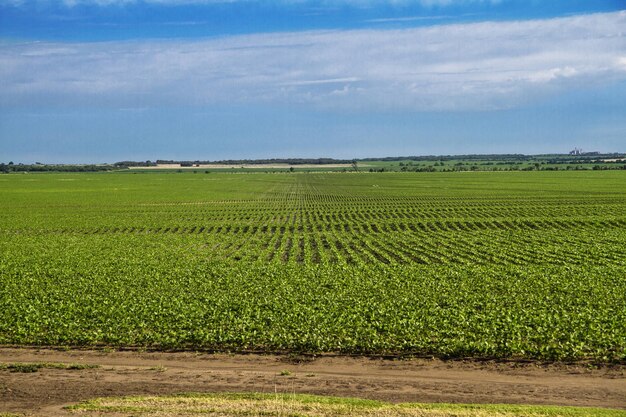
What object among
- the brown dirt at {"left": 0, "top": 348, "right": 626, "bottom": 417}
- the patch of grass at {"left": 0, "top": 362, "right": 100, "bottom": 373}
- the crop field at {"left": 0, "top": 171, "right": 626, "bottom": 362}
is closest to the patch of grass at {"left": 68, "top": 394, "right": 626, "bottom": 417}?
the brown dirt at {"left": 0, "top": 348, "right": 626, "bottom": 417}

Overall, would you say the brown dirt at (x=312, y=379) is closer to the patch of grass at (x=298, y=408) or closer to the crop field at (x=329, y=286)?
the patch of grass at (x=298, y=408)

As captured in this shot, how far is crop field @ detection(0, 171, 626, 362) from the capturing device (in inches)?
750

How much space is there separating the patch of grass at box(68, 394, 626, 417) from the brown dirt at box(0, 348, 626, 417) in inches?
23.0

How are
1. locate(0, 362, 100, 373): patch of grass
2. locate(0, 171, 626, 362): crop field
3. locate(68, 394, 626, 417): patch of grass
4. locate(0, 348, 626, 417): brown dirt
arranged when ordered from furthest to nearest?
1. locate(0, 171, 626, 362): crop field
2. locate(0, 362, 100, 373): patch of grass
3. locate(0, 348, 626, 417): brown dirt
4. locate(68, 394, 626, 417): patch of grass

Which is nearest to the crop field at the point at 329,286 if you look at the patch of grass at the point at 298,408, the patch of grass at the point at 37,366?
the patch of grass at the point at 37,366

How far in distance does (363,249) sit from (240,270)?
36.4ft

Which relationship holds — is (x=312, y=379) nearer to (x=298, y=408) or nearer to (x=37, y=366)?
(x=298, y=408)

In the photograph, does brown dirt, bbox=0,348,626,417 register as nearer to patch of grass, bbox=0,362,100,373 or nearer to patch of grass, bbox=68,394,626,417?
patch of grass, bbox=0,362,100,373

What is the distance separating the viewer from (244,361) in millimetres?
17656

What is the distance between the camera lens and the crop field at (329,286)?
1905 cm

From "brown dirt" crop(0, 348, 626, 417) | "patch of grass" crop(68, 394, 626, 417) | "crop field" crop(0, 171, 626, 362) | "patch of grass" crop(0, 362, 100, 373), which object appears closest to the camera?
"patch of grass" crop(68, 394, 626, 417)

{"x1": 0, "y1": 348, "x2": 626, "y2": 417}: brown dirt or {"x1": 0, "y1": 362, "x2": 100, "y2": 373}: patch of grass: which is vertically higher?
{"x1": 0, "y1": 362, "x2": 100, "y2": 373}: patch of grass

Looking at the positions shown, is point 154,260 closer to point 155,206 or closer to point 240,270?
point 240,270

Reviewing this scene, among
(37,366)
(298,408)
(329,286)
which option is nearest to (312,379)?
(298,408)
